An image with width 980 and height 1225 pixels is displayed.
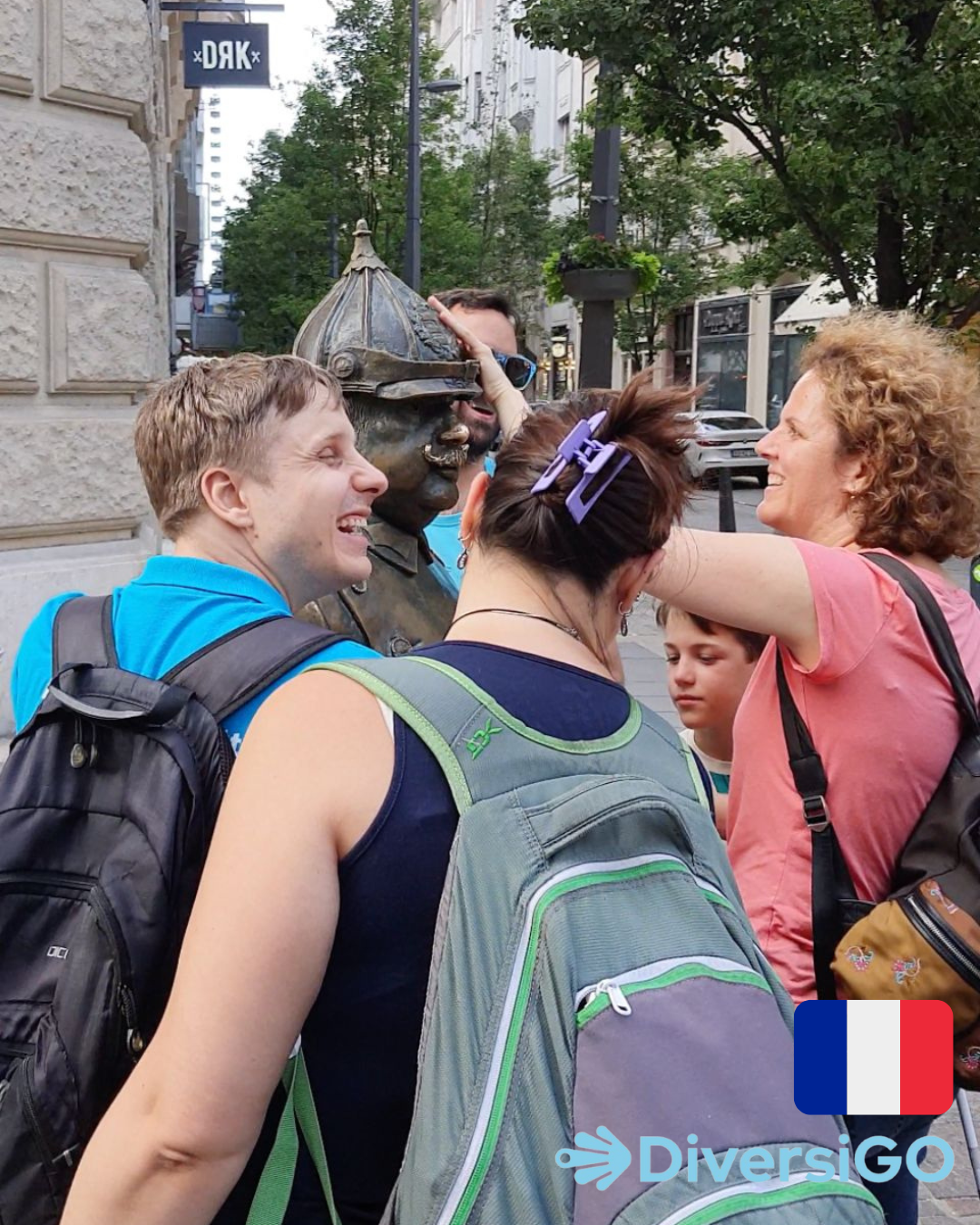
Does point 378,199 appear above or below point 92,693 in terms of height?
above

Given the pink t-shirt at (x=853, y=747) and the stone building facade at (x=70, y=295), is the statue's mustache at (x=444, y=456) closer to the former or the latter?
the pink t-shirt at (x=853, y=747)

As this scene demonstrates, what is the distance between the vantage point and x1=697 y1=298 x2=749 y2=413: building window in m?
34.9

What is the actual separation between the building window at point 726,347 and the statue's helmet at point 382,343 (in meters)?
32.5

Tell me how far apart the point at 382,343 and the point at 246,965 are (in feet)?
5.05

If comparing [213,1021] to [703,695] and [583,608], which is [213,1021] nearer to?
[583,608]

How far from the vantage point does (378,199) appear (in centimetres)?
2405

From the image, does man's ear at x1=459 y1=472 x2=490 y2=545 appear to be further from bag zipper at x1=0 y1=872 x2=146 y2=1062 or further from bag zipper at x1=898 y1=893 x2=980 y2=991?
bag zipper at x1=898 y1=893 x2=980 y2=991

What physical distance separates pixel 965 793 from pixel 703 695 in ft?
2.65

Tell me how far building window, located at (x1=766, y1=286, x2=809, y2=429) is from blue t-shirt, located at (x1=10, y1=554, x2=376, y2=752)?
30319mm

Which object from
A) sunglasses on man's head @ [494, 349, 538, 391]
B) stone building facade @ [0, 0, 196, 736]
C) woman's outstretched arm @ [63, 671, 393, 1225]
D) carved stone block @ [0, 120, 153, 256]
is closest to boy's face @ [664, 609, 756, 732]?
sunglasses on man's head @ [494, 349, 538, 391]

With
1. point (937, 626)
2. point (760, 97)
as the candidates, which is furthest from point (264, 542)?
point (760, 97)

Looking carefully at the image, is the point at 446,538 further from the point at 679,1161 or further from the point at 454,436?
the point at 679,1161

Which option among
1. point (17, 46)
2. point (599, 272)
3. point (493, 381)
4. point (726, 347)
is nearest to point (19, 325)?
point (17, 46)

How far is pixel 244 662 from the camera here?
159 cm
